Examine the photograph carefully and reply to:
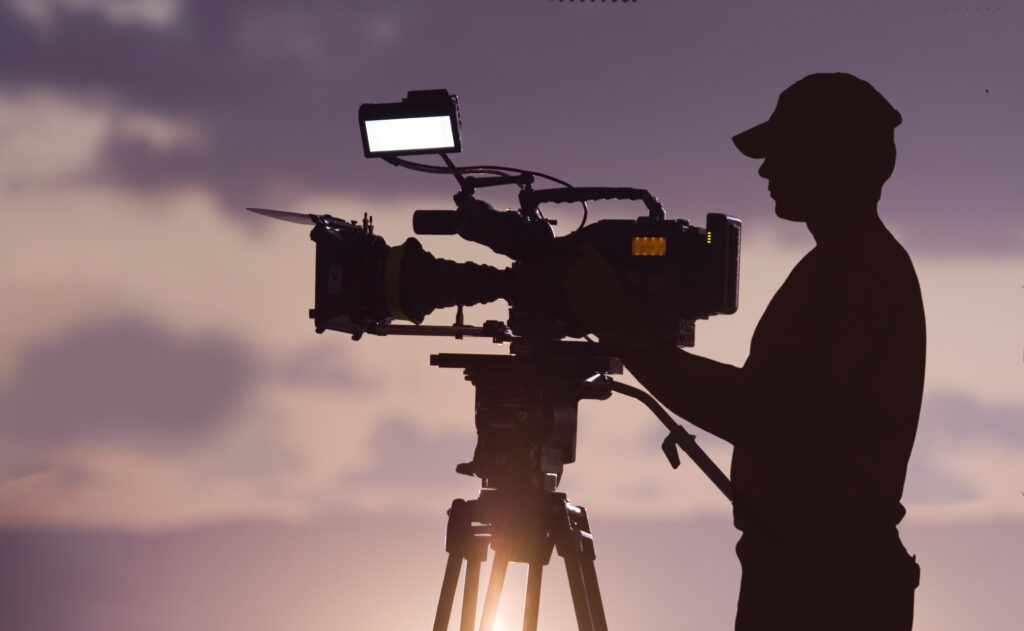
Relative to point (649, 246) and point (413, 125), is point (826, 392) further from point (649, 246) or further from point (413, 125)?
point (413, 125)

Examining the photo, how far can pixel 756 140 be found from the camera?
155 cm

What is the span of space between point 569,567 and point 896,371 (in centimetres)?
83

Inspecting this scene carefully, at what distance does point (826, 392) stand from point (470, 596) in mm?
962

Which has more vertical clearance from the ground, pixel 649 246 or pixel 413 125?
pixel 413 125

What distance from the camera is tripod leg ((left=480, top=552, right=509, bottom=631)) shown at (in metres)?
2.01

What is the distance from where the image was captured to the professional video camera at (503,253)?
6.16ft

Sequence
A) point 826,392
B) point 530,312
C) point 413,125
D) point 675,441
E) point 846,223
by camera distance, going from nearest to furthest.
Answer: point 826,392 → point 846,223 → point 675,441 → point 530,312 → point 413,125

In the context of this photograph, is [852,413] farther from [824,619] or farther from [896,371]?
[824,619]

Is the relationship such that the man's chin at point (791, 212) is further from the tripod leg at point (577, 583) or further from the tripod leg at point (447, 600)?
the tripod leg at point (447, 600)

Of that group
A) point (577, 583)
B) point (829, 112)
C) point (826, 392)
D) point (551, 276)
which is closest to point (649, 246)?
point (551, 276)

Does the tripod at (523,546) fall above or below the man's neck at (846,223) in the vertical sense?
below

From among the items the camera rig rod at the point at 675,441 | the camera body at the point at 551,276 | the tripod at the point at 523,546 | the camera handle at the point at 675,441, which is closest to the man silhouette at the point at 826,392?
the camera handle at the point at 675,441

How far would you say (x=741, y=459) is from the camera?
4.99ft

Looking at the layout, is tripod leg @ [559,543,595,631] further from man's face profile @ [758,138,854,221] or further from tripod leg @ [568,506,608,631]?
man's face profile @ [758,138,854,221]
